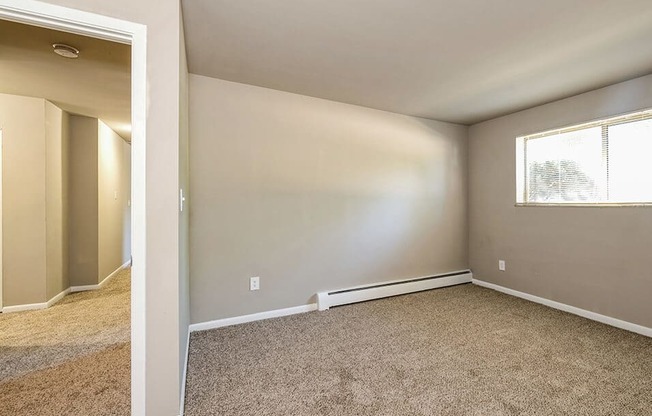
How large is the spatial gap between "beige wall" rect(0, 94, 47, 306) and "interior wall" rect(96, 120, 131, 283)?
28.6 inches

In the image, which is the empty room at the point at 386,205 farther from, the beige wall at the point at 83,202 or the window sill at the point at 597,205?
the beige wall at the point at 83,202

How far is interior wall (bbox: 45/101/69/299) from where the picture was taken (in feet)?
10.7

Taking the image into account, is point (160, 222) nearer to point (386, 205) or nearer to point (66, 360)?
point (66, 360)

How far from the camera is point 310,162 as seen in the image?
3.13 meters

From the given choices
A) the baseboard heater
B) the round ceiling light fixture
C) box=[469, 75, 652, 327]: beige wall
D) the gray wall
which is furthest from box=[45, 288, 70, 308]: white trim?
box=[469, 75, 652, 327]: beige wall

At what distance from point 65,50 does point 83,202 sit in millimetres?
2361

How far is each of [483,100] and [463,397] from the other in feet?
9.31

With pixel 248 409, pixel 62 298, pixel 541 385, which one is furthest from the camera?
pixel 62 298

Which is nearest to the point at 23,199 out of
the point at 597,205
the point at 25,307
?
the point at 25,307

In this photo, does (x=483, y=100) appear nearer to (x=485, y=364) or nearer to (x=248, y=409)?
(x=485, y=364)

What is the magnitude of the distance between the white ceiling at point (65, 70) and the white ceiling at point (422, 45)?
0.61 m

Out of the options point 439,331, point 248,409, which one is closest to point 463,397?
point 439,331

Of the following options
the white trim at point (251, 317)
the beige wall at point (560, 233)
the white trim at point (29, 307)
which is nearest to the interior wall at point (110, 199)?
the white trim at point (29, 307)

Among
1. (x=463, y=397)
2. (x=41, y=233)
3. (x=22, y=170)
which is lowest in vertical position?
(x=463, y=397)
